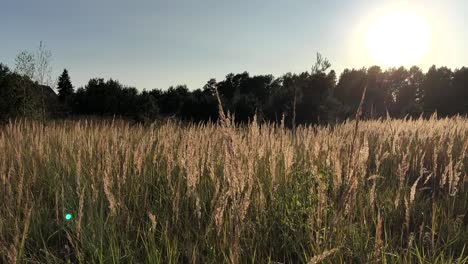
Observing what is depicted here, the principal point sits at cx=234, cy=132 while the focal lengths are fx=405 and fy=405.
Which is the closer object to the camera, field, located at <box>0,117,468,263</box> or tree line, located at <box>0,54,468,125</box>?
field, located at <box>0,117,468,263</box>

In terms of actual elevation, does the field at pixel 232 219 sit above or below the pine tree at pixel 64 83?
below

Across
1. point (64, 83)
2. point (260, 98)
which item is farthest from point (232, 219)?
point (64, 83)

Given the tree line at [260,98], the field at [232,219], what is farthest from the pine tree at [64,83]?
the field at [232,219]

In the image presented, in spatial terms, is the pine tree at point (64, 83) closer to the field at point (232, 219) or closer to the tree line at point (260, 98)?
the tree line at point (260, 98)

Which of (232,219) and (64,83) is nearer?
(232,219)

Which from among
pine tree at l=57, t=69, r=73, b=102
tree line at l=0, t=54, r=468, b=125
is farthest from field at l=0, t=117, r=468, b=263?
pine tree at l=57, t=69, r=73, b=102

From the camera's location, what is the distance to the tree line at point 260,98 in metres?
16.1

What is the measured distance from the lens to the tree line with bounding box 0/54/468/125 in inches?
635

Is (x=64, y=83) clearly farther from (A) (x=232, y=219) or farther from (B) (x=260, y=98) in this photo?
(A) (x=232, y=219)

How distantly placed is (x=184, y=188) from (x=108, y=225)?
3.16 ft

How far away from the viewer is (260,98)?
48031 millimetres

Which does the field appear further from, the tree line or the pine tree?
the pine tree

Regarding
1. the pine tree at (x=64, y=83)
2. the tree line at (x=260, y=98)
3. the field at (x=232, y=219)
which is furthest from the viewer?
the pine tree at (x=64, y=83)

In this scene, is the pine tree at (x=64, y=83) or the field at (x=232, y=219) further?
the pine tree at (x=64, y=83)
